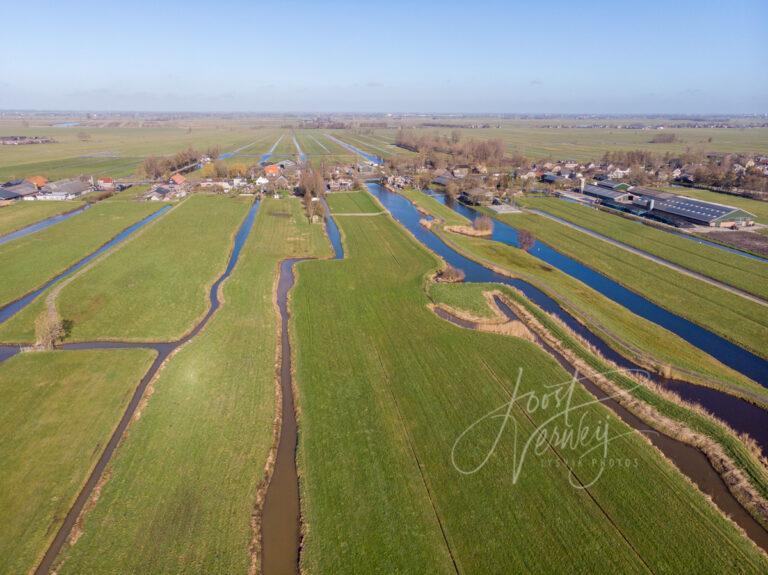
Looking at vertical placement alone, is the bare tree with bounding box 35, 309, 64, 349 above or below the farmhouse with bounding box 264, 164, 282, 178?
below

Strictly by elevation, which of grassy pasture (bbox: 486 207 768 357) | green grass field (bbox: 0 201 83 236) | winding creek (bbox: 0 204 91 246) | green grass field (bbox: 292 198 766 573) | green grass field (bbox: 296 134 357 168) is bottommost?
green grass field (bbox: 292 198 766 573)

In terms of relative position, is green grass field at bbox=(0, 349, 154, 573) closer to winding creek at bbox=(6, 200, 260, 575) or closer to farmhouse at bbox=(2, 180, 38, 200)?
winding creek at bbox=(6, 200, 260, 575)

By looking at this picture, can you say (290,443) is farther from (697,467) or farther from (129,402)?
(697,467)

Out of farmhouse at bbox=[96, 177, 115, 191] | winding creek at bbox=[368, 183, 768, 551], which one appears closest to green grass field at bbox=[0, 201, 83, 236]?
farmhouse at bbox=[96, 177, 115, 191]

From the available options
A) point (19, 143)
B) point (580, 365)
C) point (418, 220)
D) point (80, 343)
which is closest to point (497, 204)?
point (418, 220)

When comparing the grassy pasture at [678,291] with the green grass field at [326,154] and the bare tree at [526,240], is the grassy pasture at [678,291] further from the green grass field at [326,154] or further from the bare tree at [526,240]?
the green grass field at [326,154]

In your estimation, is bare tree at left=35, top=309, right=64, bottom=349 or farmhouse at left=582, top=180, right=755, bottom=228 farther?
farmhouse at left=582, top=180, right=755, bottom=228
